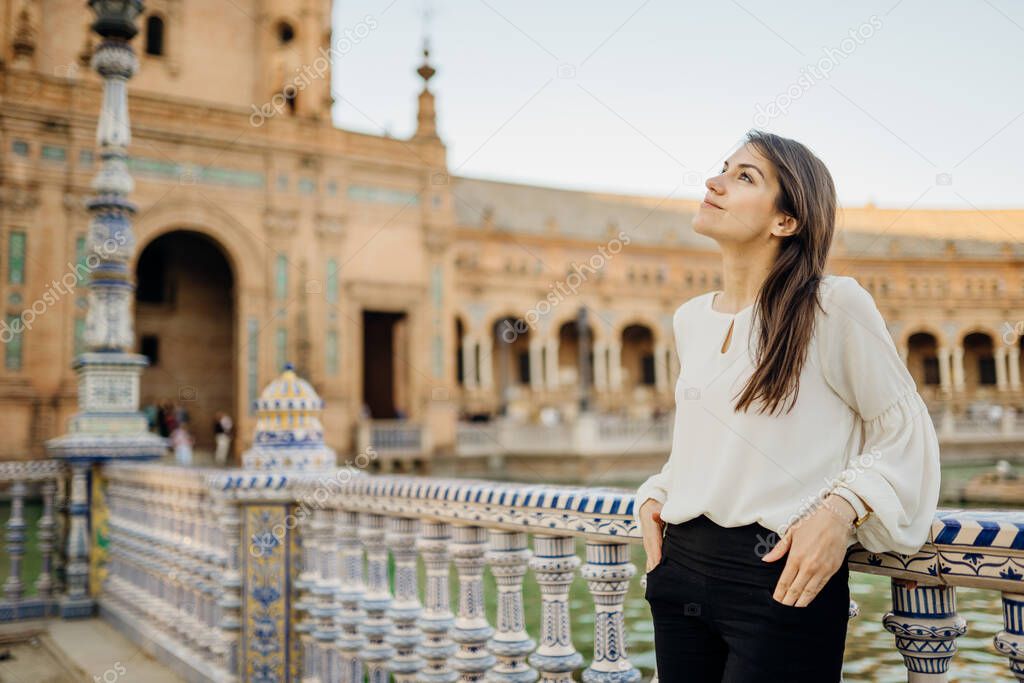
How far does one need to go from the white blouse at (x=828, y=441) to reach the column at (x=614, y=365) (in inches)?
1336

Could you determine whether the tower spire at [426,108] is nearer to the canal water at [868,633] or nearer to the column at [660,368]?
the column at [660,368]

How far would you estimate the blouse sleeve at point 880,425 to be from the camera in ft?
4.43

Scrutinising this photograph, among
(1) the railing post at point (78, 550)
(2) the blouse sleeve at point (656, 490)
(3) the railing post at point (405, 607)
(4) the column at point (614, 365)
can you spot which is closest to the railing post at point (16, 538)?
(1) the railing post at point (78, 550)

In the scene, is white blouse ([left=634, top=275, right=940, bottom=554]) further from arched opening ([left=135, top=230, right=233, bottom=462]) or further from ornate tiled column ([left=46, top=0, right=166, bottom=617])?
arched opening ([left=135, top=230, right=233, bottom=462])

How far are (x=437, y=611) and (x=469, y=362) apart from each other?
2949cm

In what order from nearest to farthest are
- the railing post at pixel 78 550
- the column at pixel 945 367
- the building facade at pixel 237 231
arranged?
1. the railing post at pixel 78 550
2. the building facade at pixel 237 231
3. the column at pixel 945 367

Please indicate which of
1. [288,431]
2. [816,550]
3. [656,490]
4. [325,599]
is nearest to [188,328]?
[288,431]

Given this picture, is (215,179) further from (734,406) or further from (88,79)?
(734,406)

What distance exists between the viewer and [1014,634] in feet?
4.56

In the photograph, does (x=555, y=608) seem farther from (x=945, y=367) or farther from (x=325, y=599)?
(x=945, y=367)

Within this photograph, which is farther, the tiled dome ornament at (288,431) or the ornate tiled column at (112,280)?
the ornate tiled column at (112,280)

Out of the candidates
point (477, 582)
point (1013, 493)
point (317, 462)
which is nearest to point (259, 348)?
point (1013, 493)

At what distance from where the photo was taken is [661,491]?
173 centimetres

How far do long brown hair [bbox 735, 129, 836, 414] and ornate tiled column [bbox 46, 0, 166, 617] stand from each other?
5.24 m
